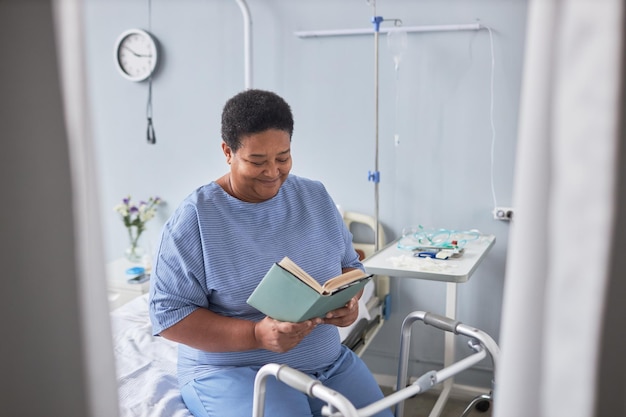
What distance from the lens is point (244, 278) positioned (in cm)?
144

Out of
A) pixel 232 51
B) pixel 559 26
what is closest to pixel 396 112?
pixel 232 51

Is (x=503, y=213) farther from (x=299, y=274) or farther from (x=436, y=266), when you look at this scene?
(x=299, y=274)

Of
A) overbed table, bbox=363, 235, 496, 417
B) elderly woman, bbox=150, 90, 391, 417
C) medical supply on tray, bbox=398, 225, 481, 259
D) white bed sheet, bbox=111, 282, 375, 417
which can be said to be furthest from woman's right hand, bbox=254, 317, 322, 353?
medical supply on tray, bbox=398, 225, 481, 259

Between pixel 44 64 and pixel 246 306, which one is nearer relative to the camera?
pixel 44 64

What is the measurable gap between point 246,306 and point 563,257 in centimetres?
94

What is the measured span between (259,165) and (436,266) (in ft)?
2.82

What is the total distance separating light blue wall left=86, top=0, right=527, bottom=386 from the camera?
255 cm

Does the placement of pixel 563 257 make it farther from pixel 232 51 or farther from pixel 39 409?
pixel 232 51

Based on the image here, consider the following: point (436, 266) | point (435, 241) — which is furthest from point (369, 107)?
point (436, 266)

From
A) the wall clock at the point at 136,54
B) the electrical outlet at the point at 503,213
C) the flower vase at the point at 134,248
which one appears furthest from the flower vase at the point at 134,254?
the electrical outlet at the point at 503,213

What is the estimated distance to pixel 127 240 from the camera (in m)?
3.43

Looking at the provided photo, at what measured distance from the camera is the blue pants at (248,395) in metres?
1.37

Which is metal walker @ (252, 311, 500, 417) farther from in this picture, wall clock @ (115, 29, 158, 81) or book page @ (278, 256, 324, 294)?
wall clock @ (115, 29, 158, 81)

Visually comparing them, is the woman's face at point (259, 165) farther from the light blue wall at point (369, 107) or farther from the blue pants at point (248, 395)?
the light blue wall at point (369, 107)
